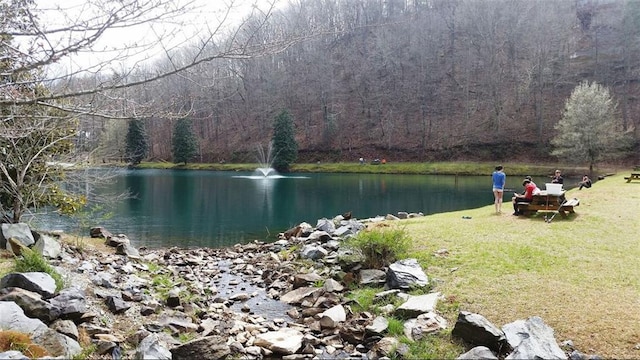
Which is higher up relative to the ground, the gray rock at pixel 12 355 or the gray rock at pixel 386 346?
the gray rock at pixel 12 355

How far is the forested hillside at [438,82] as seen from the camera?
6469cm

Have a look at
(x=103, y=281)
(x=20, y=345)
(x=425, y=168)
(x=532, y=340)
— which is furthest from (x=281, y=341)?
(x=425, y=168)

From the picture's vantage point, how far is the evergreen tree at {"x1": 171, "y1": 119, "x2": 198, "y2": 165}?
72.6 m

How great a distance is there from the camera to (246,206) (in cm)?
3064

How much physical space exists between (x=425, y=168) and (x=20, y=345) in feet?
188

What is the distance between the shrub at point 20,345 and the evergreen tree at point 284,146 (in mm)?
59633

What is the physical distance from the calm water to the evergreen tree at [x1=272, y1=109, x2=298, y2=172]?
64.3ft

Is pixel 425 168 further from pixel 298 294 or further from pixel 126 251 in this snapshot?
pixel 298 294

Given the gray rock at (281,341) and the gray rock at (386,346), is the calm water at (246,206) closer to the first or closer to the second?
the gray rock at (281,341)

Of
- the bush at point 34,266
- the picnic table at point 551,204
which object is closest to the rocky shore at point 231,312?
the bush at point 34,266

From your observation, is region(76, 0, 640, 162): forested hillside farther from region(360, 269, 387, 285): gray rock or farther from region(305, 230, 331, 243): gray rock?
region(360, 269, 387, 285): gray rock

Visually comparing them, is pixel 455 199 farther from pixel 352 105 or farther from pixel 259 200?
pixel 352 105

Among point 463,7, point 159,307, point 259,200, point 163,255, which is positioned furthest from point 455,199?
point 463,7

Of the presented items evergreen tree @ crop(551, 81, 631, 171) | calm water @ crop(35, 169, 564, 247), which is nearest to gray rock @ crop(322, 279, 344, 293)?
calm water @ crop(35, 169, 564, 247)
